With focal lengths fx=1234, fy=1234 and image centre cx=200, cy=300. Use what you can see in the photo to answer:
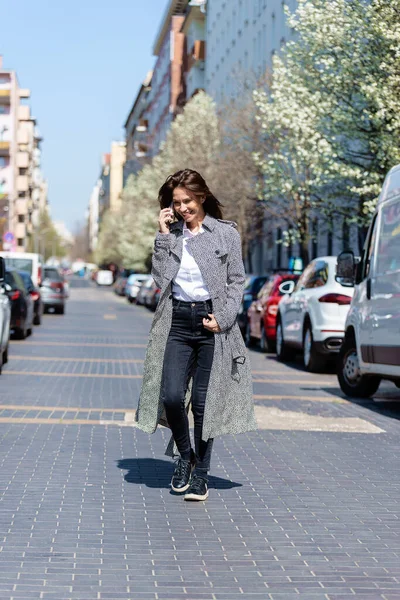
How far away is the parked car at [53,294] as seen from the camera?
42688mm

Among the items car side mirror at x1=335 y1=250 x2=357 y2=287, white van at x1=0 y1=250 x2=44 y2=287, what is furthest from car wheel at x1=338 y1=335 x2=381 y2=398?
white van at x1=0 y1=250 x2=44 y2=287

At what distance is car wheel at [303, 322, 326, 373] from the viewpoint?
59.8ft

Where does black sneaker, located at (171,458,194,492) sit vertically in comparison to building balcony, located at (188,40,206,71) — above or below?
below

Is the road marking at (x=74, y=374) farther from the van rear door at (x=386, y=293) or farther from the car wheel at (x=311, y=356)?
the van rear door at (x=386, y=293)

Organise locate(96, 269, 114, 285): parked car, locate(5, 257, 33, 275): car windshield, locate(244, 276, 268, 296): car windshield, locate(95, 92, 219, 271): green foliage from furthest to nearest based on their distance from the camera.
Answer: locate(96, 269, 114, 285): parked car < locate(95, 92, 219, 271): green foliage < locate(5, 257, 33, 275): car windshield < locate(244, 276, 268, 296): car windshield

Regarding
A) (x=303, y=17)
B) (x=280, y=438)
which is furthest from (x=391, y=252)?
(x=303, y=17)

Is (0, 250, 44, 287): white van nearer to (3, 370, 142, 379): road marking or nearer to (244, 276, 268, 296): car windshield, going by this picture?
(244, 276, 268, 296): car windshield

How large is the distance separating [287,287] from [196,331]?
46.3ft

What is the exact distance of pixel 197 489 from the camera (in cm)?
706

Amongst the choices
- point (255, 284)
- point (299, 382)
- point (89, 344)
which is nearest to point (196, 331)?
point (299, 382)

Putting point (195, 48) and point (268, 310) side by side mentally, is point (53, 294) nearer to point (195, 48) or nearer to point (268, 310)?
point (268, 310)

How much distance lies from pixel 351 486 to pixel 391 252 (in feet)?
17.1

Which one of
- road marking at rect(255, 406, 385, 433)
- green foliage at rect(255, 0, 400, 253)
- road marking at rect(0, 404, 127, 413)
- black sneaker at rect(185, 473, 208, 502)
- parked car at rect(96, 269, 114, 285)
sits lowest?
parked car at rect(96, 269, 114, 285)

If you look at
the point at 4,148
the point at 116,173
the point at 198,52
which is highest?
the point at 198,52
